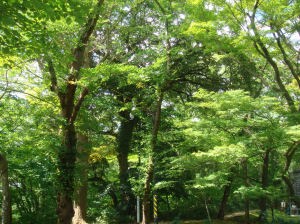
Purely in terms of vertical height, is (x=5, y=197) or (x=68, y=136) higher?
(x=68, y=136)

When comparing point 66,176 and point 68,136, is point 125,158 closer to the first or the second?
point 68,136

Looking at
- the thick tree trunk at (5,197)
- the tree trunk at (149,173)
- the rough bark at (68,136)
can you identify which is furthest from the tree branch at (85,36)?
the tree trunk at (149,173)

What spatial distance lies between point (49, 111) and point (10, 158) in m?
1.86

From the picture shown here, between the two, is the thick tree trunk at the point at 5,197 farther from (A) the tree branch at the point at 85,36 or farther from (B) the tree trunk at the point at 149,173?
(B) the tree trunk at the point at 149,173

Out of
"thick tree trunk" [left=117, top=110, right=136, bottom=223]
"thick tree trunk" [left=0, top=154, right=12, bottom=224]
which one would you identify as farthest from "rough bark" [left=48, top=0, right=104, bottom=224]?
"thick tree trunk" [left=117, top=110, right=136, bottom=223]

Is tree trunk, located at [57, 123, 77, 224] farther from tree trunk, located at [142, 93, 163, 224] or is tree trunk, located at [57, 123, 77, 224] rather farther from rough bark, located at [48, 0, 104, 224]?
tree trunk, located at [142, 93, 163, 224]

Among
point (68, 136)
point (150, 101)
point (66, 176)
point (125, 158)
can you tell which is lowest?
point (66, 176)

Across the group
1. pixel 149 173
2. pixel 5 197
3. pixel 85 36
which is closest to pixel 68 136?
pixel 5 197

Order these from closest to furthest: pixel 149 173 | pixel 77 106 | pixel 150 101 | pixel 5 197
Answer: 1. pixel 5 197
2. pixel 77 106
3. pixel 149 173
4. pixel 150 101

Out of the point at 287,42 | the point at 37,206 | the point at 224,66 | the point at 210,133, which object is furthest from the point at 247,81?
the point at 37,206

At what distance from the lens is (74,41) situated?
31.8ft

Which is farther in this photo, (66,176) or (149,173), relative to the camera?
Answer: (149,173)

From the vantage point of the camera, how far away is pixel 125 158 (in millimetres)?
17156

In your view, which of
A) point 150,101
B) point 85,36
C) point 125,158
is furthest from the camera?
point 125,158
